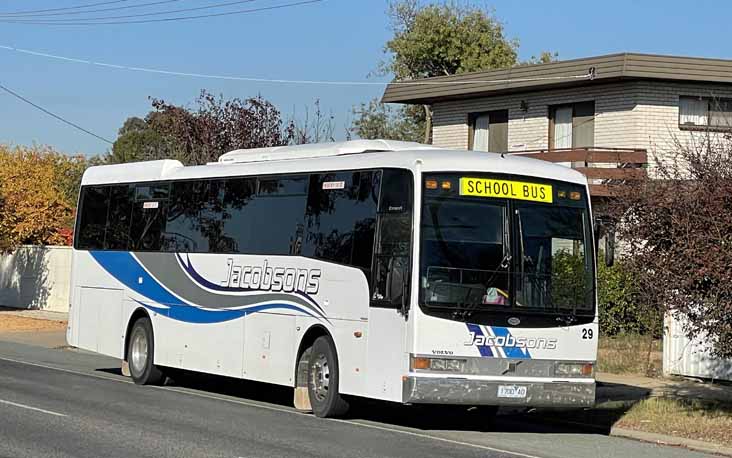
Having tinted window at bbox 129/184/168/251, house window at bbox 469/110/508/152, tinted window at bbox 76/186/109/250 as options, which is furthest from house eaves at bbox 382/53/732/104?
tinted window at bbox 129/184/168/251

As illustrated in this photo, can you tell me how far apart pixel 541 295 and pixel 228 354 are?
535cm

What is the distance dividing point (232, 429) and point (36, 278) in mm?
28785

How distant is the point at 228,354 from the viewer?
17.7 m

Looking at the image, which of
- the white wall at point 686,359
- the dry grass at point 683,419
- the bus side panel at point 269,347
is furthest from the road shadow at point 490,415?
the white wall at point 686,359

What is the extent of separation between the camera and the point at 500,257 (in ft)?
46.4

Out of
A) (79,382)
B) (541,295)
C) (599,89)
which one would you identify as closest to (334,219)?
(541,295)

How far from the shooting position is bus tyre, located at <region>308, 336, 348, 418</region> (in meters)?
15.3

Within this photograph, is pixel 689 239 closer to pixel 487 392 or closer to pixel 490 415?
pixel 487 392

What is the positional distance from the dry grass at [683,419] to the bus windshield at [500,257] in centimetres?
170

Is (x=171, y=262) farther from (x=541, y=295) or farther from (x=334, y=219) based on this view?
(x=541, y=295)

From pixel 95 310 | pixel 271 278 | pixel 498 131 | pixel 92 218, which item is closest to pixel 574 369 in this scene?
pixel 271 278

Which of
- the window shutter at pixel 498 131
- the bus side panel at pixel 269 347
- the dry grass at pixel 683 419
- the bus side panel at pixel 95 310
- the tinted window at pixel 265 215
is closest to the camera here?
the dry grass at pixel 683 419

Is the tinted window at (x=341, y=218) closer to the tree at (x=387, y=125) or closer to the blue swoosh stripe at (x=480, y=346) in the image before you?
the blue swoosh stripe at (x=480, y=346)

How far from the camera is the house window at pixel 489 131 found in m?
34.0
